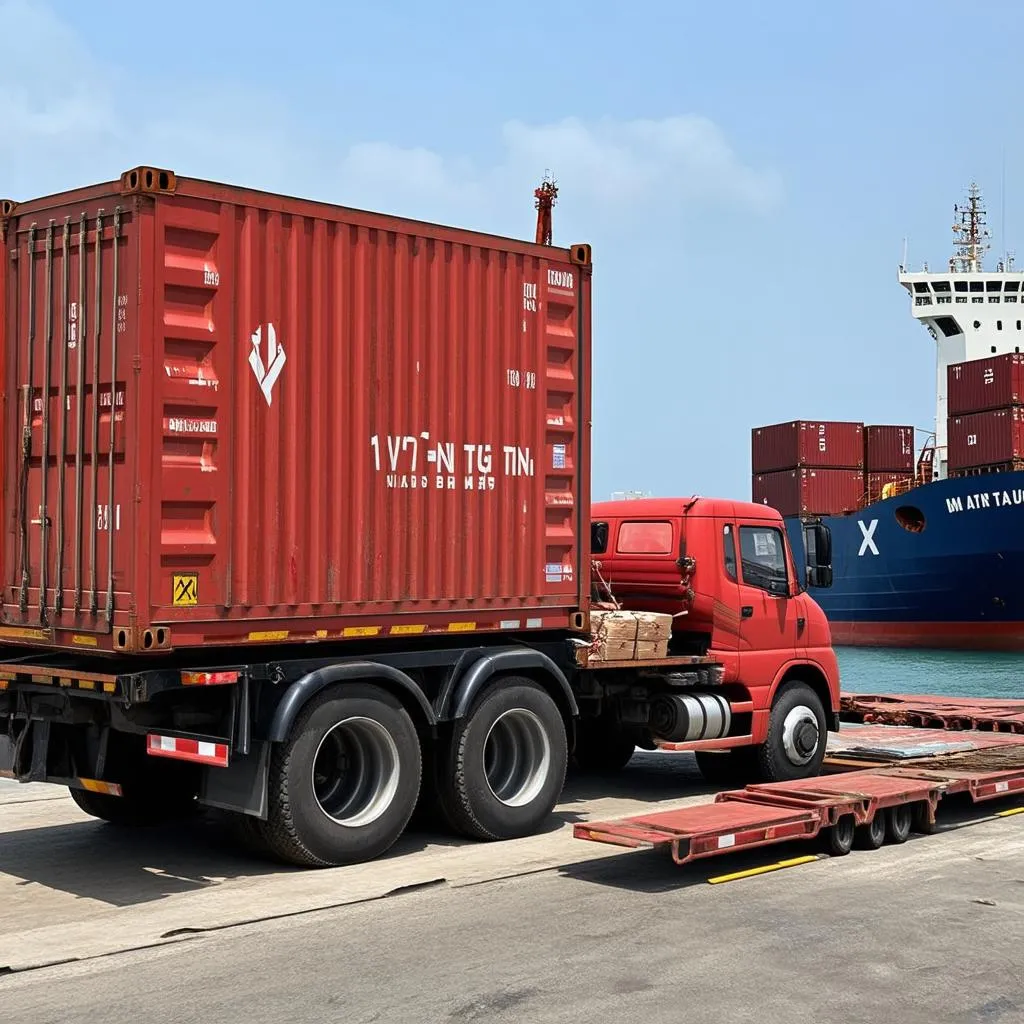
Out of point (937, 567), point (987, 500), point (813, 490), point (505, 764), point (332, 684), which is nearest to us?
point (332, 684)

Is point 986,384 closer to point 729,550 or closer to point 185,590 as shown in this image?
point 729,550

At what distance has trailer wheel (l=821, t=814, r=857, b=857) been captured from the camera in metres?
9.28

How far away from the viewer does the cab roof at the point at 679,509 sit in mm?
12359

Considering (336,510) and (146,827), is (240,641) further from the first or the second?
(146,827)

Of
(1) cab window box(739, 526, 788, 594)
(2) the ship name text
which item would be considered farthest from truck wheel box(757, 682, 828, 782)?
(2) the ship name text

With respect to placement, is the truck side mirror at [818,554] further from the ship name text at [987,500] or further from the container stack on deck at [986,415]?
the container stack on deck at [986,415]

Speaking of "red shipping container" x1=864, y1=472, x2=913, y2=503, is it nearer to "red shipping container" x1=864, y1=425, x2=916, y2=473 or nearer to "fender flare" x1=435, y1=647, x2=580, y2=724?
"red shipping container" x1=864, y1=425, x2=916, y2=473

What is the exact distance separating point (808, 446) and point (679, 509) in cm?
3624

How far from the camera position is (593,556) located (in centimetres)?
1299

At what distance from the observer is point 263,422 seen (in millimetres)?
8781

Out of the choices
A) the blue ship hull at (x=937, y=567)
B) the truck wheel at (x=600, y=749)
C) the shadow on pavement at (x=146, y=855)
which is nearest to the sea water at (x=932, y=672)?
the blue ship hull at (x=937, y=567)

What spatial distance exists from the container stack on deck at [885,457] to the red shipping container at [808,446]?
586 mm

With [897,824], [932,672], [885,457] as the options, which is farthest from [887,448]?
[897,824]

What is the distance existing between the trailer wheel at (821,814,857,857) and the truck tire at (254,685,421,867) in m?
2.88
